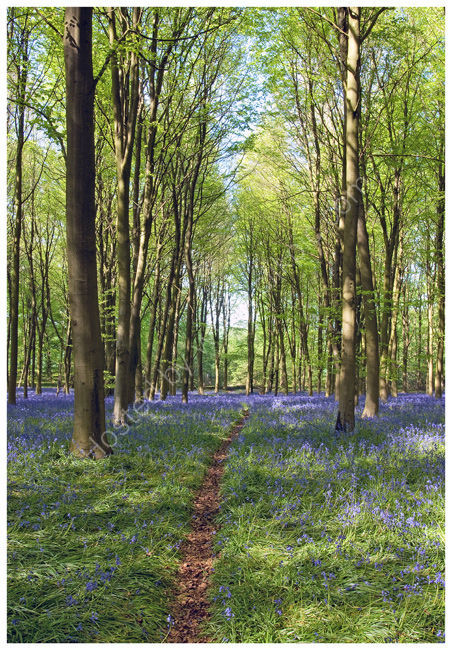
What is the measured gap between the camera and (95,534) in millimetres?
4422

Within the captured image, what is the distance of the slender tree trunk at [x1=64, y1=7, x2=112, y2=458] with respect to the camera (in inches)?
265

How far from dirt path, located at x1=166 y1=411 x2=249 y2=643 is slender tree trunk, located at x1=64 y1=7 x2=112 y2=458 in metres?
2.24

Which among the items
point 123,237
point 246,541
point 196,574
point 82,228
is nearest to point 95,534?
point 196,574

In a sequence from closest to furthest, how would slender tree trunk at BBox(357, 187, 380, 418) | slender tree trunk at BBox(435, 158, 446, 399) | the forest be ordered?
the forest, slender tree trunk at BBox(357, 187, 380, 418), slender tree trunk at BBox(435, 158, 446, 399)

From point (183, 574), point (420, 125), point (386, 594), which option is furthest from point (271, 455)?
point (420, 125)

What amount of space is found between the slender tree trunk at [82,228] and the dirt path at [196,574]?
→ 7.35ft

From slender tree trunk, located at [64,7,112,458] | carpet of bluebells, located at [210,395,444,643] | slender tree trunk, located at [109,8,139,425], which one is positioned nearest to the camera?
carpet of bluebells, located at [210,395,444,643]

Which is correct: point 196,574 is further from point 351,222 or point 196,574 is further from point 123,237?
point 123,237

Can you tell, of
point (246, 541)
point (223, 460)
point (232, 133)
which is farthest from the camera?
point (232, 133)

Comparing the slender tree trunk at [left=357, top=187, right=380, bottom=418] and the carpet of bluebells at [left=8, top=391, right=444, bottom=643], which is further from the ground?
the slender tree trunk at [left=357, top=187, right=380, bottom=418]

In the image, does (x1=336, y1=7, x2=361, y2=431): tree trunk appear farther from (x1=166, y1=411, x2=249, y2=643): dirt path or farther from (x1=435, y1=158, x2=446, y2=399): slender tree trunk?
(x1=435, y1=158, x2=446, y2=399): slender tree trunk

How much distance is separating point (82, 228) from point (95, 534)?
4733 millimetres

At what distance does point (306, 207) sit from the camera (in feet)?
69.3

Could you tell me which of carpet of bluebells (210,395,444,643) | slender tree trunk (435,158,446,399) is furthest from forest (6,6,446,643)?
slender tree trunk (435,158,446,399)
